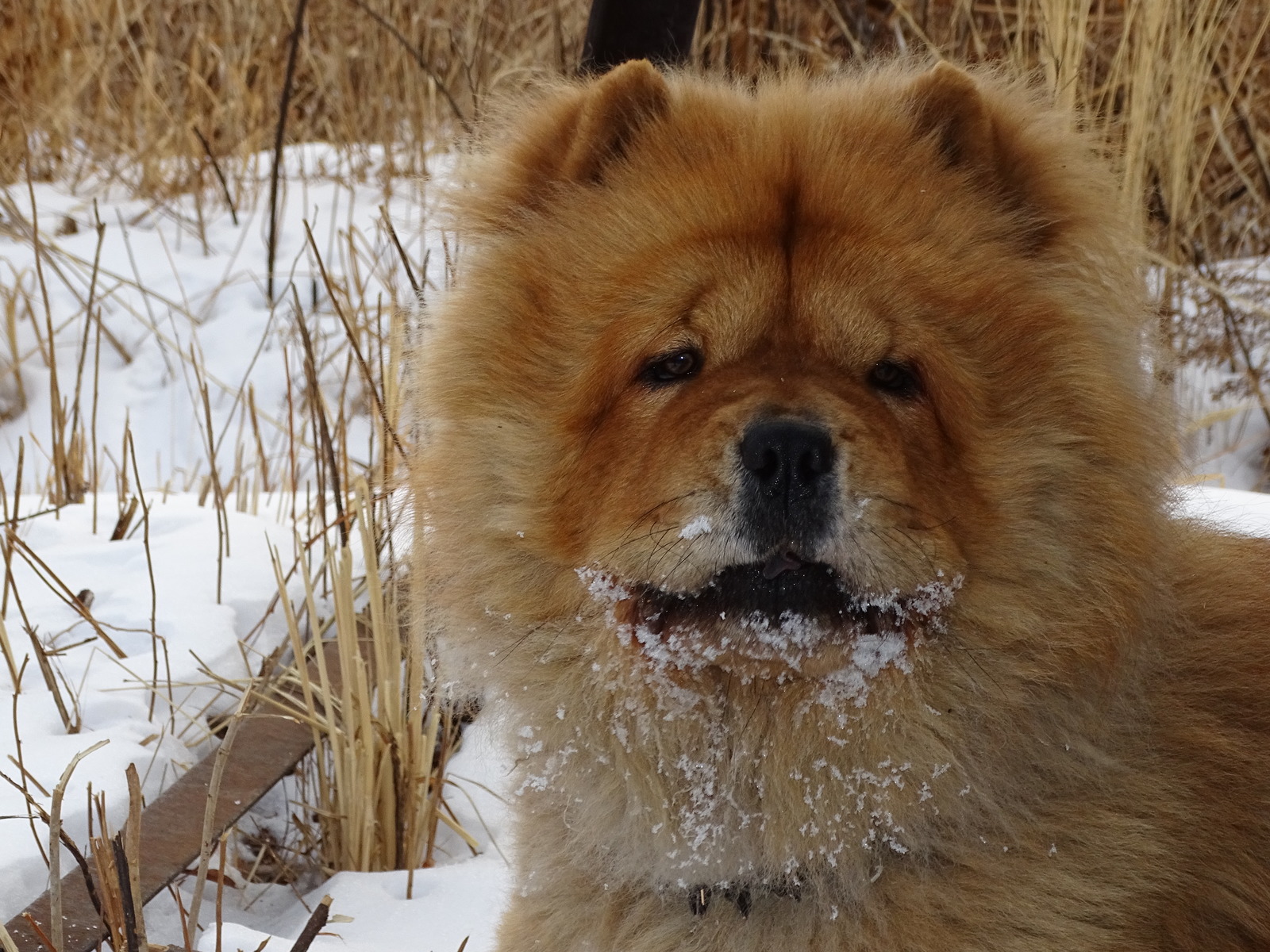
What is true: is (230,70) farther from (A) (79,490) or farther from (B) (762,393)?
(B) (762,393)

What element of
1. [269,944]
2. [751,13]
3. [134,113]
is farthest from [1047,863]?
[134,113]

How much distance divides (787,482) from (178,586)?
274 cm

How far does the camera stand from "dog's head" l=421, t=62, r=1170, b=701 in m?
1.96

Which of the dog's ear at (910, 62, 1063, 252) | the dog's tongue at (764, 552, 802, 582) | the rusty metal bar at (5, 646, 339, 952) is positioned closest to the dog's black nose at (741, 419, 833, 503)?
the dog's tongue at (764, 552, 802, 582)

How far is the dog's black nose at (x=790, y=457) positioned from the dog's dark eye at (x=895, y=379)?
0.96 ft

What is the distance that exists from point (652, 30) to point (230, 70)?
20.3 ft

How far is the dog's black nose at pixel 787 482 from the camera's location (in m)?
1.86

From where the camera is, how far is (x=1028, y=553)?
214cm

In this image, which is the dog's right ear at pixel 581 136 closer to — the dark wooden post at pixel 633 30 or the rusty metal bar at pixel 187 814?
the rusty metal bar at pixel 187 814

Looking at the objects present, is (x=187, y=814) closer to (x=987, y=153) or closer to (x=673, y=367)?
(x=673, y=367)

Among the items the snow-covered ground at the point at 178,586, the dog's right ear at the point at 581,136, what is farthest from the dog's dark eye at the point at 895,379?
the snow-covered ground at the point at 178,586

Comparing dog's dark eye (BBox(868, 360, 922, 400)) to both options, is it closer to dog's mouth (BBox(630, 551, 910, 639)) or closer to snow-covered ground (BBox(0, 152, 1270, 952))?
dog's mouth (BBox(630, 551, 910, 639))

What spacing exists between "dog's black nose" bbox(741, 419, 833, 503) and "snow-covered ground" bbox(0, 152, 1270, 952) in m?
1.02

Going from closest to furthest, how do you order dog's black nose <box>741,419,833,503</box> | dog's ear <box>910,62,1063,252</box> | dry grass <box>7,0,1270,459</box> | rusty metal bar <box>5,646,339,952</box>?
1. dog's black nose <box>741,419,833,503</box>
2. dog's ear <box>910,62,1063,252</box>
3. rusty metal bar <box>5,646,339,952</box>
4. dry grass <box>7,0,1270,459</box>
